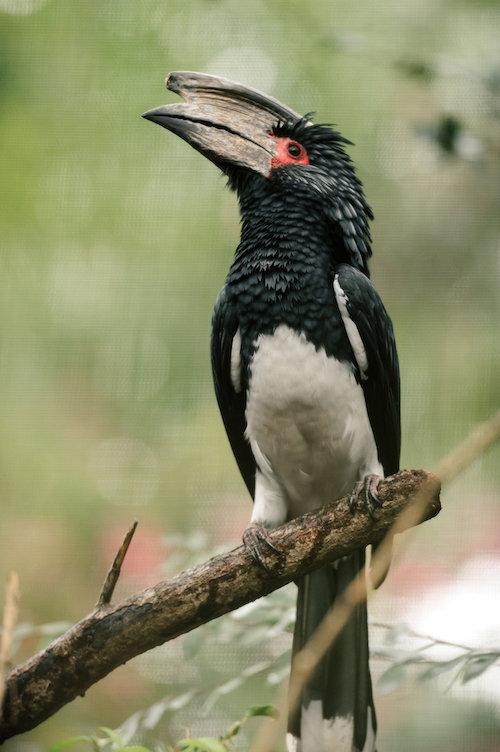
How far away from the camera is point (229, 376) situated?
1.02 metres

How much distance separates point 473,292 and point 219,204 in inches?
19.9

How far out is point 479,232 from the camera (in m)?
1.49

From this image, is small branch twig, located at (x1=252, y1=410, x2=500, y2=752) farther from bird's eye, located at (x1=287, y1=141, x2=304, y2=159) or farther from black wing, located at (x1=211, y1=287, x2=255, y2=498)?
bird's eye, located at (x1=287, y1=141, x2=304, y2=159)

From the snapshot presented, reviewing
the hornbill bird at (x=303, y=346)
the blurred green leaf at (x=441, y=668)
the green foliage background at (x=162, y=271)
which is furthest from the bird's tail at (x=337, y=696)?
the green foliage background at (x=162, y=271)

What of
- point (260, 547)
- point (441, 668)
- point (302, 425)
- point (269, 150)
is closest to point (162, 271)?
point (269, 150)

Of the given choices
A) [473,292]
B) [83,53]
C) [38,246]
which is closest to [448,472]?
[473,292]

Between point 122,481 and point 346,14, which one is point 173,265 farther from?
point 346,14

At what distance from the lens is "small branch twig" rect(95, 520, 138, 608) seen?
0.76m

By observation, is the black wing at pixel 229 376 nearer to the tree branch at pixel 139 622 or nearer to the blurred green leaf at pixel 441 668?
the tree branch at pixel 139 622

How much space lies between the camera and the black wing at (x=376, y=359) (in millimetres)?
938

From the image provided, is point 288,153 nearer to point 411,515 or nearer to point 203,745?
point 411,515

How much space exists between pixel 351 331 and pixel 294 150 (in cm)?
28

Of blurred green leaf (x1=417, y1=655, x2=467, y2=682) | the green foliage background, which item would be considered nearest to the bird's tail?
blurred green leaf (x1=417, y1=655, x2=467, y2=682)

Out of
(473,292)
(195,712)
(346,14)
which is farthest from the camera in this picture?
(346,14)
